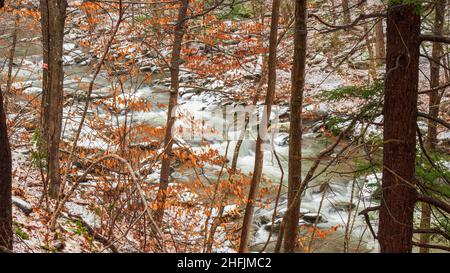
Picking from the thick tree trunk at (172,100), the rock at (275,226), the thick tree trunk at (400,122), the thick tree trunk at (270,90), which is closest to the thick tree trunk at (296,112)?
the thick tree trunk at (270,90)

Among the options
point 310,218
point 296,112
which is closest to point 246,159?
point 310,218

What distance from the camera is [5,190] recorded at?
4.55 metres

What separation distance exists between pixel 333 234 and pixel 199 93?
10.1 metres

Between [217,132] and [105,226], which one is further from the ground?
[217,132]

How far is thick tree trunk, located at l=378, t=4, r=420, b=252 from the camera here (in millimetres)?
3969

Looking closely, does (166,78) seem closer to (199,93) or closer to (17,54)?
(199,93)

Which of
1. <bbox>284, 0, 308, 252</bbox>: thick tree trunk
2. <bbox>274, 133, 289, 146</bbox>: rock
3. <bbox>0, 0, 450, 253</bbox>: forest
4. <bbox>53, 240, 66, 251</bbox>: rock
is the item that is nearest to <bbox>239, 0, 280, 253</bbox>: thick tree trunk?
<bbox>0, 0, 450, 253</bbox>: forest

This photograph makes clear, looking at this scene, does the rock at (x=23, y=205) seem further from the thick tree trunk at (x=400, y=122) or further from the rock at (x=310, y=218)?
the rock at (x=310, y=218)

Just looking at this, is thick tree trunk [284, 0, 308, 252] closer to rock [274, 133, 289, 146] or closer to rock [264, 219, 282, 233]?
rock [264, 219, 282, 233]

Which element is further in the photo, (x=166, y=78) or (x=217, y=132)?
(x=166, y=78)

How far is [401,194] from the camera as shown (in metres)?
4.06

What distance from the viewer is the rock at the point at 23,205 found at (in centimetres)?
707

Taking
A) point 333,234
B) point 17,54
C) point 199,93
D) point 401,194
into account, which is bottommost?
point 333,234
